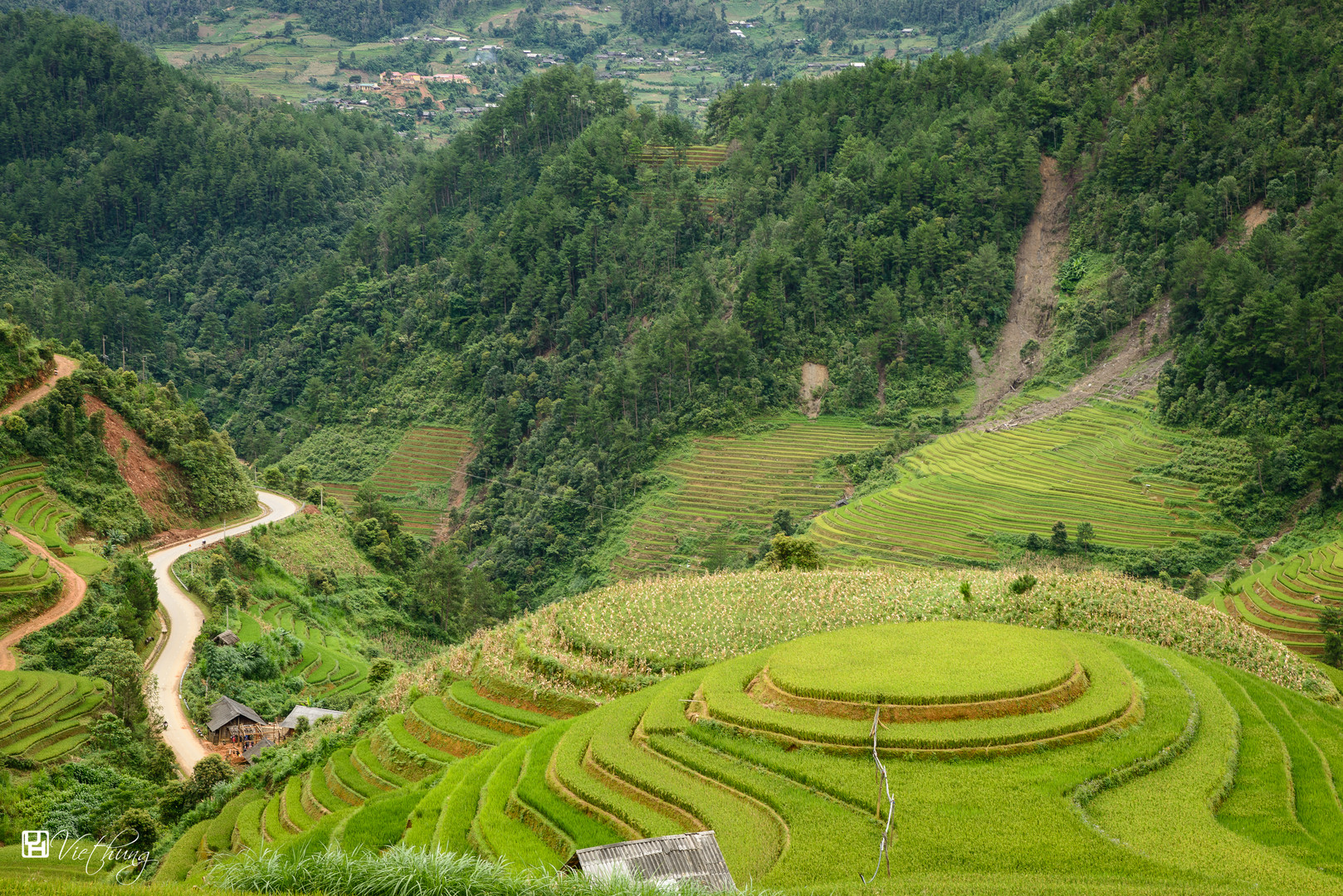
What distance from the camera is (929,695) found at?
19109 millimetres

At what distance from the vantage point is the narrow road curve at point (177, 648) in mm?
30016

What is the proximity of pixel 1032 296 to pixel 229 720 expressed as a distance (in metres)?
48.5

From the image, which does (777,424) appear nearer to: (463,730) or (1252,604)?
(1252,604)

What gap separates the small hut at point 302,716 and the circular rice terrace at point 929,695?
48.2 feet

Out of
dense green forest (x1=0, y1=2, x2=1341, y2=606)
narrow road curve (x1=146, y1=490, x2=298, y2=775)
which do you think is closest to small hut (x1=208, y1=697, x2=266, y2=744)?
narrow road curve (x1=146, y1=490, x2=298, y2=775)

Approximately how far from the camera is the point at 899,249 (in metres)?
62.8

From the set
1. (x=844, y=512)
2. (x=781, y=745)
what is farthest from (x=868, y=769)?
(x=844, y=512)

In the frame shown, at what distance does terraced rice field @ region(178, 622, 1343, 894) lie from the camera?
15344 millimetres

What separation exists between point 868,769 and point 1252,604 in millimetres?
24368

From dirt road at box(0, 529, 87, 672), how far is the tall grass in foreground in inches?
757

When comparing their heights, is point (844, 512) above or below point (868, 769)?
below

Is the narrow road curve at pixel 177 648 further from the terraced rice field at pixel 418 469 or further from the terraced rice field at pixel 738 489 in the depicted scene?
the terraced rice field at pixel 738 489

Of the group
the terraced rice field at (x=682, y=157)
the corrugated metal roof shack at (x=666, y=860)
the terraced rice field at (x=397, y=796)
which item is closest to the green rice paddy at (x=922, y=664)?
the corrugated metal roof shack at (x=666, y=860)

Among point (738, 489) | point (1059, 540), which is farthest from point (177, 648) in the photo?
point (1059, 540)
